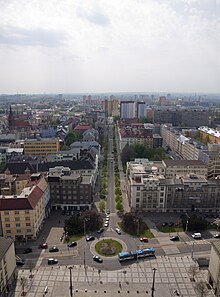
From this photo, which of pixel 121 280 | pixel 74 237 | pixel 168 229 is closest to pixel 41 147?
pixel 74 237

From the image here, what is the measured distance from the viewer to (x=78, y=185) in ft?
191

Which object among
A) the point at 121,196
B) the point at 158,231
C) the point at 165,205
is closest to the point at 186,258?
the point at 158,231

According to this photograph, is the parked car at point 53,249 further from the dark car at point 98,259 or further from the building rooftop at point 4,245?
the building rooftop at point 4,245

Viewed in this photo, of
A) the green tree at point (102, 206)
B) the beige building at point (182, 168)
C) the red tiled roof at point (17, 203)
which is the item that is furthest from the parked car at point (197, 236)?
the red tiled roof at point (17, 203)

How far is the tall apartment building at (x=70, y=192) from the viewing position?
191ft

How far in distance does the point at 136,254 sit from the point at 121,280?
548 centimetres

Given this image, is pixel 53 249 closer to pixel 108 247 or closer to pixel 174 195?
pixel 108 247

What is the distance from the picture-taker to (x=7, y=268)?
35.0m

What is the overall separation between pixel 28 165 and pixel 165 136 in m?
78.6

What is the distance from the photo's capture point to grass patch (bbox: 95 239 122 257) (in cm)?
4341

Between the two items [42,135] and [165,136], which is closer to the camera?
[42,135]

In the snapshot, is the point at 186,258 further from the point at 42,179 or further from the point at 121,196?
the point at 42,179

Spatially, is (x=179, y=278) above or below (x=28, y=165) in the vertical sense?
below

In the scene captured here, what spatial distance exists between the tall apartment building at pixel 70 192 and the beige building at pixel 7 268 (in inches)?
883
